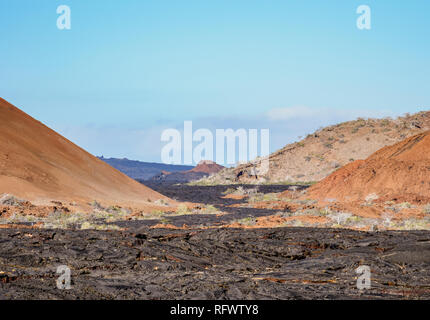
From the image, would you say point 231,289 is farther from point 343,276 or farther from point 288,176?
point 288,176

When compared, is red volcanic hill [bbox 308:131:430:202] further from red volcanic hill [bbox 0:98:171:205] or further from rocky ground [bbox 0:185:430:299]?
rocky ground [bbox 0:185:430:299]

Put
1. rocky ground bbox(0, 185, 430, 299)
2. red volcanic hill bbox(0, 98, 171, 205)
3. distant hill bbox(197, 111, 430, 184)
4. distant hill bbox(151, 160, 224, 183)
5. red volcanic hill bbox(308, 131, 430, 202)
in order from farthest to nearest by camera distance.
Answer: distant hill bbox(151, 160, 224, 183) < distant hill bbox(197, 111, 430, 184) < red volcanic hill bbox(308, 131, 430, 202) < red volcanic hill bbox(0, 98, 171, 205) < rocky ground bbox(0, 185, 430, 299)

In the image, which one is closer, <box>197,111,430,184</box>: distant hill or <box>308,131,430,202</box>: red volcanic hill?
<box>308,131,430,202</box>: red volcanic hill

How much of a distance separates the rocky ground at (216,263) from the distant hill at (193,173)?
387 feet

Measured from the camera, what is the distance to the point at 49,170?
34.9 metres

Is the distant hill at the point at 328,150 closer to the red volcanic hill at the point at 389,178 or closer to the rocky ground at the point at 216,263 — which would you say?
the red volcanic hill at the point at 389,178

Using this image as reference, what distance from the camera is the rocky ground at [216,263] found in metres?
10.2

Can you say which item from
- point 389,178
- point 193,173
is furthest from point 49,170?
point 193,173

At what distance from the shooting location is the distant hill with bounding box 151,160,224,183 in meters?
139

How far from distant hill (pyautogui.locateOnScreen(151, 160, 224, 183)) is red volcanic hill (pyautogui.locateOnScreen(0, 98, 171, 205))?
92.7 metres

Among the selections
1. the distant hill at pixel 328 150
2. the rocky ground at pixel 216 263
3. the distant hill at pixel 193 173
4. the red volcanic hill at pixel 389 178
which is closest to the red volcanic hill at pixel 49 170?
the red volcanic hill at pixel 389 178

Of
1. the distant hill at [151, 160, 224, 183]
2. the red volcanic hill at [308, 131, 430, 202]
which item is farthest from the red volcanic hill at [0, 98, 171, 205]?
the distant hill at [151, 160, 224, 183]

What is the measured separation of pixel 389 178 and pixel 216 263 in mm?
26910
